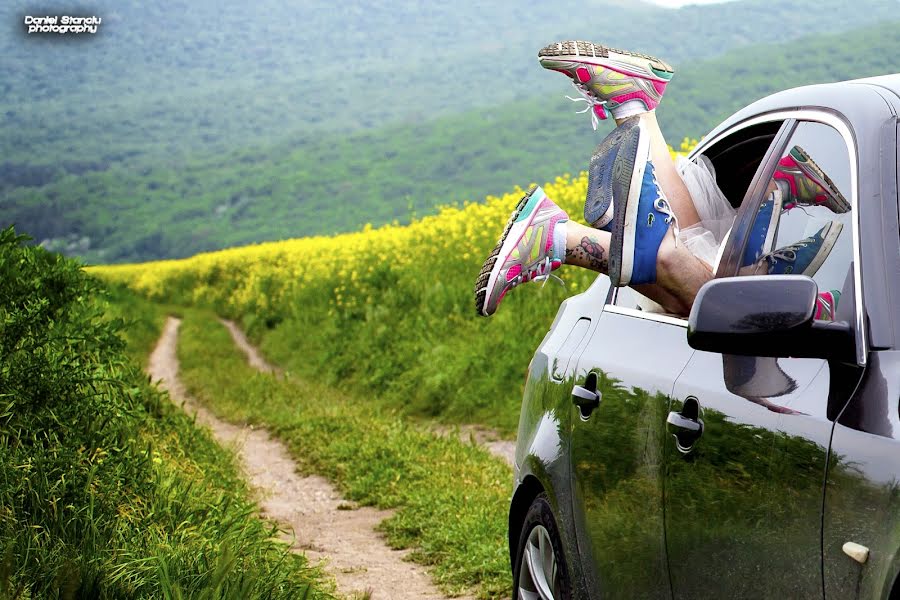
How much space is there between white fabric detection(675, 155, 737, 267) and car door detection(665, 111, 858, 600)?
586 mm

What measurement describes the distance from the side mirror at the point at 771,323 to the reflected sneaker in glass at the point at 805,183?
0.49 m

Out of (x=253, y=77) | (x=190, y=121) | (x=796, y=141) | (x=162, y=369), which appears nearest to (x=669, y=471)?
(x=796, y=141)

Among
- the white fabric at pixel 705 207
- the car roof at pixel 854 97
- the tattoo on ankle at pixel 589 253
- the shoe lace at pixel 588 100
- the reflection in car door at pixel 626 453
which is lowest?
the reflection in car door at pixel 626 453

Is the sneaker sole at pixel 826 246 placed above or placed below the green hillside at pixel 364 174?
above

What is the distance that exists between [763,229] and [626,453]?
63 cm

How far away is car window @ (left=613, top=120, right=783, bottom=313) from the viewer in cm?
334

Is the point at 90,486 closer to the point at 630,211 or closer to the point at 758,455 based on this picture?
the point at 630,211

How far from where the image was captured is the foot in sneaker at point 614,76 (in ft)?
11.8

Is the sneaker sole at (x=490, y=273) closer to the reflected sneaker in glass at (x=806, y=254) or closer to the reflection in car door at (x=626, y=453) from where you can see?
the reflection in car door at (x=626, y=453)

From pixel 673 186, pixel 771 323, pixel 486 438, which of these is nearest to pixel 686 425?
pixel 771 323

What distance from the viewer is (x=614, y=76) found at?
361 centimetres

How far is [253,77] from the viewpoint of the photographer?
172250 millimetres
